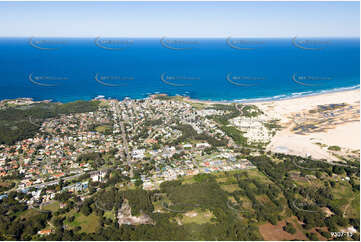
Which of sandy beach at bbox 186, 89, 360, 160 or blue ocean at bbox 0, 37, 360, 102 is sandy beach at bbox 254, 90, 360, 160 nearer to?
sandy beach at bbox 186, 89, 360, 160

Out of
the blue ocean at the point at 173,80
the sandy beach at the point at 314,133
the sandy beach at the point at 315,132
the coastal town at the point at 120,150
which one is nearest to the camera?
the coastal town at the point at 120,150

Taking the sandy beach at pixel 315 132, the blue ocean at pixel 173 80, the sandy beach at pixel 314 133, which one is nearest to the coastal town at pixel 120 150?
the sandy beach at pixel 314 133

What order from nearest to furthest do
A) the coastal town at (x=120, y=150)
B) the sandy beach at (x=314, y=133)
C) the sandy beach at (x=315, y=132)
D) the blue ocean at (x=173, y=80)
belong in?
the coastal town at (x=120, y=150), the sandy beach at (x=314, y=133), the sandy beach at (x=315, y=132), the blue ocean at (x=173, y=80)

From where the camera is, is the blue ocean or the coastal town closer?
the coastal town

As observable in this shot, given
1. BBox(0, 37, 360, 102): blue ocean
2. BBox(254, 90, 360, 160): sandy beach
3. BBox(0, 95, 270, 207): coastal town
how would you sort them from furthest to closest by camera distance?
BBox(0, 37, 360, 102): blue ocean → BBox(254, 90, 360, 160): sandy beach → BBox(0, 95, 270, 207): coastal town

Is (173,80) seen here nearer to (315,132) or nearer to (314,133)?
(315,132)

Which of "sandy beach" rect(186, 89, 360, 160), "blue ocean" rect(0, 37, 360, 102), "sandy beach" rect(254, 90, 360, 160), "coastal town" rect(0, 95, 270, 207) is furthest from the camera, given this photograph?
"blue ocean" rect(0, 37, 360, 102)

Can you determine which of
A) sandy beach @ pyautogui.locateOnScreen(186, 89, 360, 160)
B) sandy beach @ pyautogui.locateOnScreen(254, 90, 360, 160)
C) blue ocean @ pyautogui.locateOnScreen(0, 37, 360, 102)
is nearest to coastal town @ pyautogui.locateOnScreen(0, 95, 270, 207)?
sandy beach @ pyautogui.locateOnScreen(254, 90, 360, 160)

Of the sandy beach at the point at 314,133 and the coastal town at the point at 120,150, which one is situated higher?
the sandy beach at the point at 314,133

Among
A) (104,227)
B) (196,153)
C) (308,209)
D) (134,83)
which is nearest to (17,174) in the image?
(104,227)

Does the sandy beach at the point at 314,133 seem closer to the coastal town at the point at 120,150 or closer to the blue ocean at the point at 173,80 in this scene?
the coastal town at the point at 120,150

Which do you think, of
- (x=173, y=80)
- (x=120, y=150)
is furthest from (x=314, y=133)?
(x=173, y=80)
